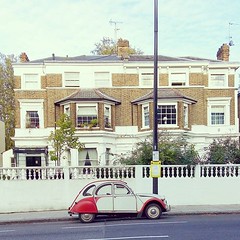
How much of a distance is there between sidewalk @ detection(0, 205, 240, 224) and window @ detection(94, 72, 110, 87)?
629 inches

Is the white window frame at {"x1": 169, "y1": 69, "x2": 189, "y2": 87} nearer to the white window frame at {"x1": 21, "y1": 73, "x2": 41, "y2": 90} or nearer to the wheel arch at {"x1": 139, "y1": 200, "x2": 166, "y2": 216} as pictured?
the white window frame at {"x1": 21, "y1": 73, "x2": 41, "y2": 90}

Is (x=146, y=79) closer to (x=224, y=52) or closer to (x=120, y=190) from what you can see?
(x=224, y=52)

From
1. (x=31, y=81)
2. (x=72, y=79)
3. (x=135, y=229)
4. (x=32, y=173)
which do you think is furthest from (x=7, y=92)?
(x=135, y=229)

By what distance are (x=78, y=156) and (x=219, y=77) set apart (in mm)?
12874

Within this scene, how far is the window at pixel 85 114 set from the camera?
28.4 m

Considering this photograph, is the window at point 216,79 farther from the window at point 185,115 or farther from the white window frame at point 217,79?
the window at point 185,115

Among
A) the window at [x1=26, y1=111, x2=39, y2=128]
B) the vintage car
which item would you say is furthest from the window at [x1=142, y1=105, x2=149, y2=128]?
the vintage car

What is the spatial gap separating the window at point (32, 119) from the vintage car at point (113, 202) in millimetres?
17830

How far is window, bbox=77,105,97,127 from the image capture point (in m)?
28.4

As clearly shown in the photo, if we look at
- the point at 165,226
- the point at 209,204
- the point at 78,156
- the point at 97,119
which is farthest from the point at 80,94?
Answer: the point at 165,226

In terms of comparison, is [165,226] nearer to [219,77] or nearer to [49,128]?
[49,128]

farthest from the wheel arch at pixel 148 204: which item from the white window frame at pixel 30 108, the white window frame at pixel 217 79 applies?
the white window frame at pixel 217 79

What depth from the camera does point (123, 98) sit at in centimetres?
2956

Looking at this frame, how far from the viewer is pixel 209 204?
15.8 m
